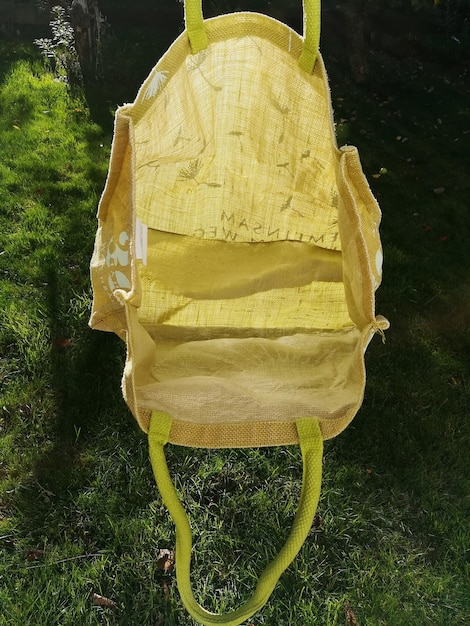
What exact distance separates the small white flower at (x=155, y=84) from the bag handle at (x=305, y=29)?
0.11m

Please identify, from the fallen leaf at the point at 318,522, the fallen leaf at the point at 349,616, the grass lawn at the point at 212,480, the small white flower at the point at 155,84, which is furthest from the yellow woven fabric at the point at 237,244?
the fallen leaf at the point at 349,616

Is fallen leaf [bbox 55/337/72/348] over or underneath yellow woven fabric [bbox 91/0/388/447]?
underneath

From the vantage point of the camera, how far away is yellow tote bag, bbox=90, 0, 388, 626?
130 centimetres

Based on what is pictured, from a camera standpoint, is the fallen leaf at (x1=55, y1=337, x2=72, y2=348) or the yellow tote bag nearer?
the yellow tote bag

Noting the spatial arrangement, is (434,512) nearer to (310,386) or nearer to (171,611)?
(310,386)

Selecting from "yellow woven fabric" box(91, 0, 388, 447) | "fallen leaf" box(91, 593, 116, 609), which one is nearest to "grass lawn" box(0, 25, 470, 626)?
"fallen leaf" box(91, 593, 116, 609)

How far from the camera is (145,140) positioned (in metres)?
1.48

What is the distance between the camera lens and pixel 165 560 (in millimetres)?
1678

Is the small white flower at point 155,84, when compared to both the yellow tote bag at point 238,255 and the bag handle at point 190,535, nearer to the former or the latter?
the yellow tote bag at point 238,255

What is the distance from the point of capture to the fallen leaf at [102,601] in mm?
1576

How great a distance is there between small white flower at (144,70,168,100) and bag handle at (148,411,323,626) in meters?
0.76

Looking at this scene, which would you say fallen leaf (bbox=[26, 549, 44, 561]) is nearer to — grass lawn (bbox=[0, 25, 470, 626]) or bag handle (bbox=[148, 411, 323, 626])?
grass lawn (bbox=[0, 25, 470, 626])

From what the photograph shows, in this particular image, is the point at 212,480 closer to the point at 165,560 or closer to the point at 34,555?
the point at 165,560

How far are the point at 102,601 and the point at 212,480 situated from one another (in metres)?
0.50
